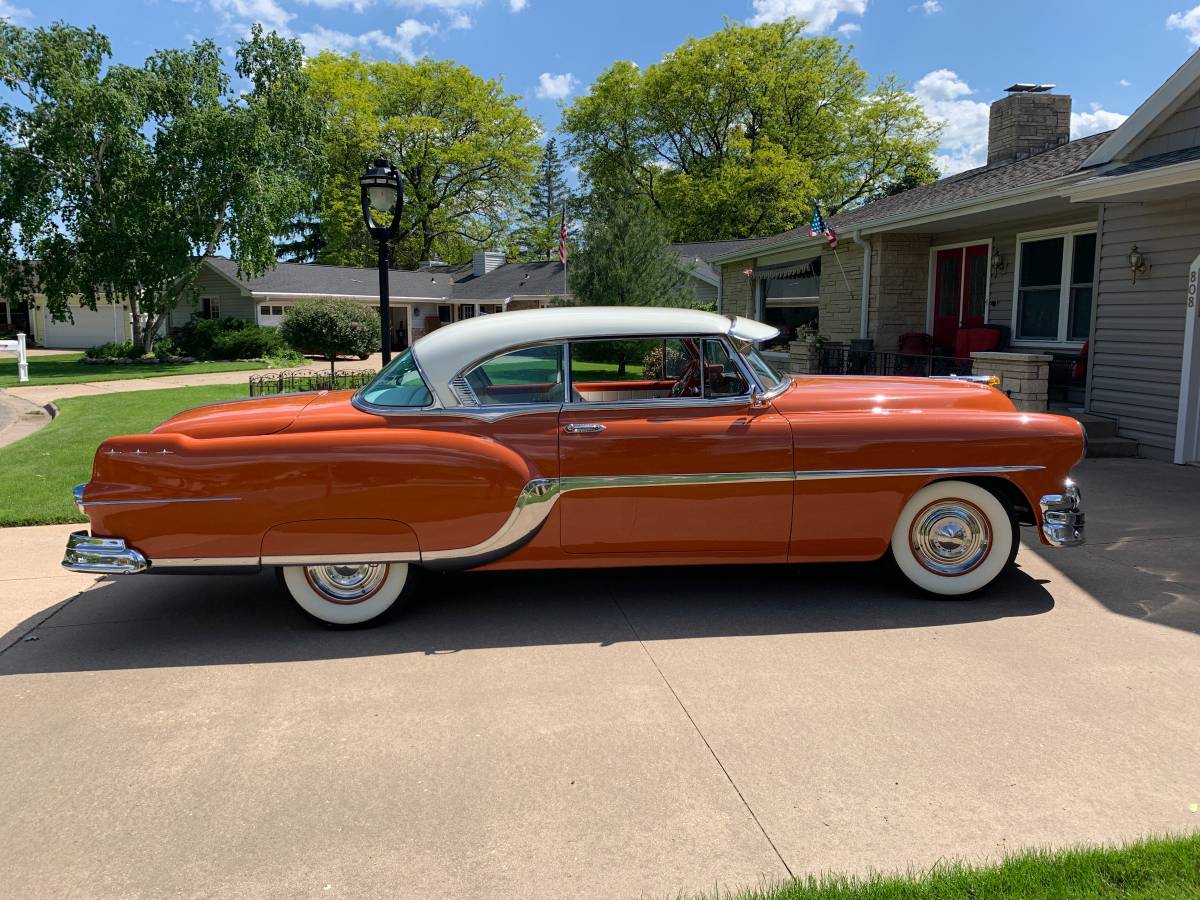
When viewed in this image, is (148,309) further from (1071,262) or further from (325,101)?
(1071,262)

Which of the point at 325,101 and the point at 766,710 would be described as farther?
the point at 325,101

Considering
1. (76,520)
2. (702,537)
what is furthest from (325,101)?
(702,537)

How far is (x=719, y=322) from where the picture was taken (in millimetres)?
4926

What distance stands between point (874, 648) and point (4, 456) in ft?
33.1

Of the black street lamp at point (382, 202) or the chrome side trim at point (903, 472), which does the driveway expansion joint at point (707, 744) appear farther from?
the black street lamp at point (382, 202)

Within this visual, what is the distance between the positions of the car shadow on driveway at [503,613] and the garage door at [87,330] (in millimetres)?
47957

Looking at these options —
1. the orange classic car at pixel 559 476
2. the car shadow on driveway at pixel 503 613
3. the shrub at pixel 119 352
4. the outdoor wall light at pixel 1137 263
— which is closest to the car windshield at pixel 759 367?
the orange classic car at pixel 559 476

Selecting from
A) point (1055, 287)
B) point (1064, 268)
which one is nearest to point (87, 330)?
point (1055, 287)

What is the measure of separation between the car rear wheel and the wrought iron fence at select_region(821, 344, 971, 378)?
6975 millimetres

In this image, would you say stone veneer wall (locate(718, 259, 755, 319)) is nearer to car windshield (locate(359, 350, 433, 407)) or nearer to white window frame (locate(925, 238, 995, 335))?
white window frame (locate(925, 238, 995, 335))

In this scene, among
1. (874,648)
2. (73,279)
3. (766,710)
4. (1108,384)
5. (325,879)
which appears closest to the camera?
(325,879)

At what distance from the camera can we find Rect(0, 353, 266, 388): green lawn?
24000 mm

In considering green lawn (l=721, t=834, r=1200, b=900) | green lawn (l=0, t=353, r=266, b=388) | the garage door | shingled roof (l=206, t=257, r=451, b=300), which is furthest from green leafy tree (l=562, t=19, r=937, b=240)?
green lawn (l=721, t=834, r=1200, b=900)

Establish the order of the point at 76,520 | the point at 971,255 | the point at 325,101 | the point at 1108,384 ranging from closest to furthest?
the point at 76,520, the point at 1108,384, the point at 971,255, the point at 325,101
